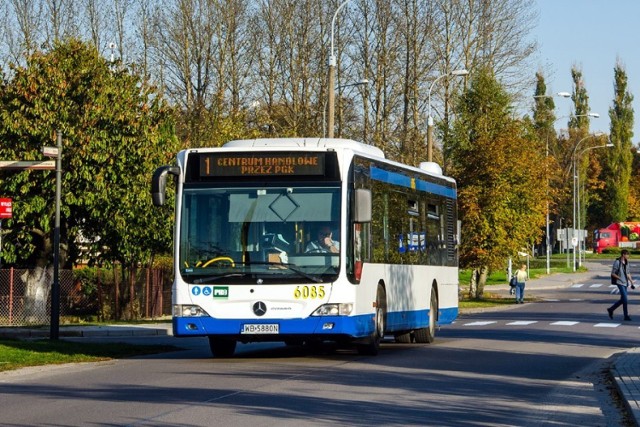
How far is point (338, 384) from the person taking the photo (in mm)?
16828

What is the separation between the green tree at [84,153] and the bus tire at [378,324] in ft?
58.5

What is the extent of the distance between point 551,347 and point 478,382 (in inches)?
351

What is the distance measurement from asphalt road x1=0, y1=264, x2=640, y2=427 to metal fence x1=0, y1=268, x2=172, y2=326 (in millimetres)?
12901

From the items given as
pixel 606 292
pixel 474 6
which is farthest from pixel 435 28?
pixel 606 292

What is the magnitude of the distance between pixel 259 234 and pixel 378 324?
2980 millimetres

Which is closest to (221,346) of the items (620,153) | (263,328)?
(263,328)

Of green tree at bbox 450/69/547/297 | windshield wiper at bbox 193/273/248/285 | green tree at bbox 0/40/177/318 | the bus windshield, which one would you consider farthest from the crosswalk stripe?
windshield wiper at bbox 193/273/248/285

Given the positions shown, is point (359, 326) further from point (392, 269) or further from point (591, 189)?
point (591, 189)

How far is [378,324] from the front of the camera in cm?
2227

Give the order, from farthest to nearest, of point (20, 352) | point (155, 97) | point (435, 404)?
point (155, 97) < point (20, 352) < point (435, 404)

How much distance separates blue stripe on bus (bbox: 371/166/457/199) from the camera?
22734mm

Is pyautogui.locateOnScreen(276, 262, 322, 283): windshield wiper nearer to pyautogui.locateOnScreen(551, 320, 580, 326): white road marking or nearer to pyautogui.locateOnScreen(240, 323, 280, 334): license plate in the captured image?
pyautogui.locateOnScreen(240, 323, 280, 334): license plate

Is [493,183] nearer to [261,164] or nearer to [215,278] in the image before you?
[261,164]

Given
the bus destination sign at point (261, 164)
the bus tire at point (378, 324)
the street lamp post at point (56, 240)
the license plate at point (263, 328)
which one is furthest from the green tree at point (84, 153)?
the license plate at point (263, 328)
